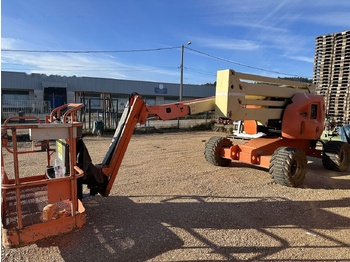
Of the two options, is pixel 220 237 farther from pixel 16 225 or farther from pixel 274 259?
pixel 16 225

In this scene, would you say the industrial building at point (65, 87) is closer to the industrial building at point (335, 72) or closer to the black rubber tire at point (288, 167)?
the industrial building at point (335, 72)

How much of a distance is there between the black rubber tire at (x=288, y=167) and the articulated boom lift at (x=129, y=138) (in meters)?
0.02

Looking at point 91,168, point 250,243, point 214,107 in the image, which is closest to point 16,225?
point 91,168

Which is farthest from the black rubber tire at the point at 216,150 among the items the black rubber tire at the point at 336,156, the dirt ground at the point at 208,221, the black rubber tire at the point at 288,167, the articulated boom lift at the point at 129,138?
the black rubber tire at the point at 336,156

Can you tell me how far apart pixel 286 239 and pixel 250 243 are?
53 centimetres

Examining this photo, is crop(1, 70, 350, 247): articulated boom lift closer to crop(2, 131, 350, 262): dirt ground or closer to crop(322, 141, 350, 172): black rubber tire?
crop(322, 141, 350, 172): black rubber tire

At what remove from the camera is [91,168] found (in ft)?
13.6

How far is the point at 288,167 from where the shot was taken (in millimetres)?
5855

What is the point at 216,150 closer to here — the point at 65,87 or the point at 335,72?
the point at 335,72

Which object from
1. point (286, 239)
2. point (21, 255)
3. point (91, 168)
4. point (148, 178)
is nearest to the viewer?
point (21, 255)

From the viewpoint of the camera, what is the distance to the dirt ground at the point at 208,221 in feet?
11.4

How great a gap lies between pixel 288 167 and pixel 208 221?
2386mm

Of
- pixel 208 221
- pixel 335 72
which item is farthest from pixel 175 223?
pixel 335 72

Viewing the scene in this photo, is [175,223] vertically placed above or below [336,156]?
below
